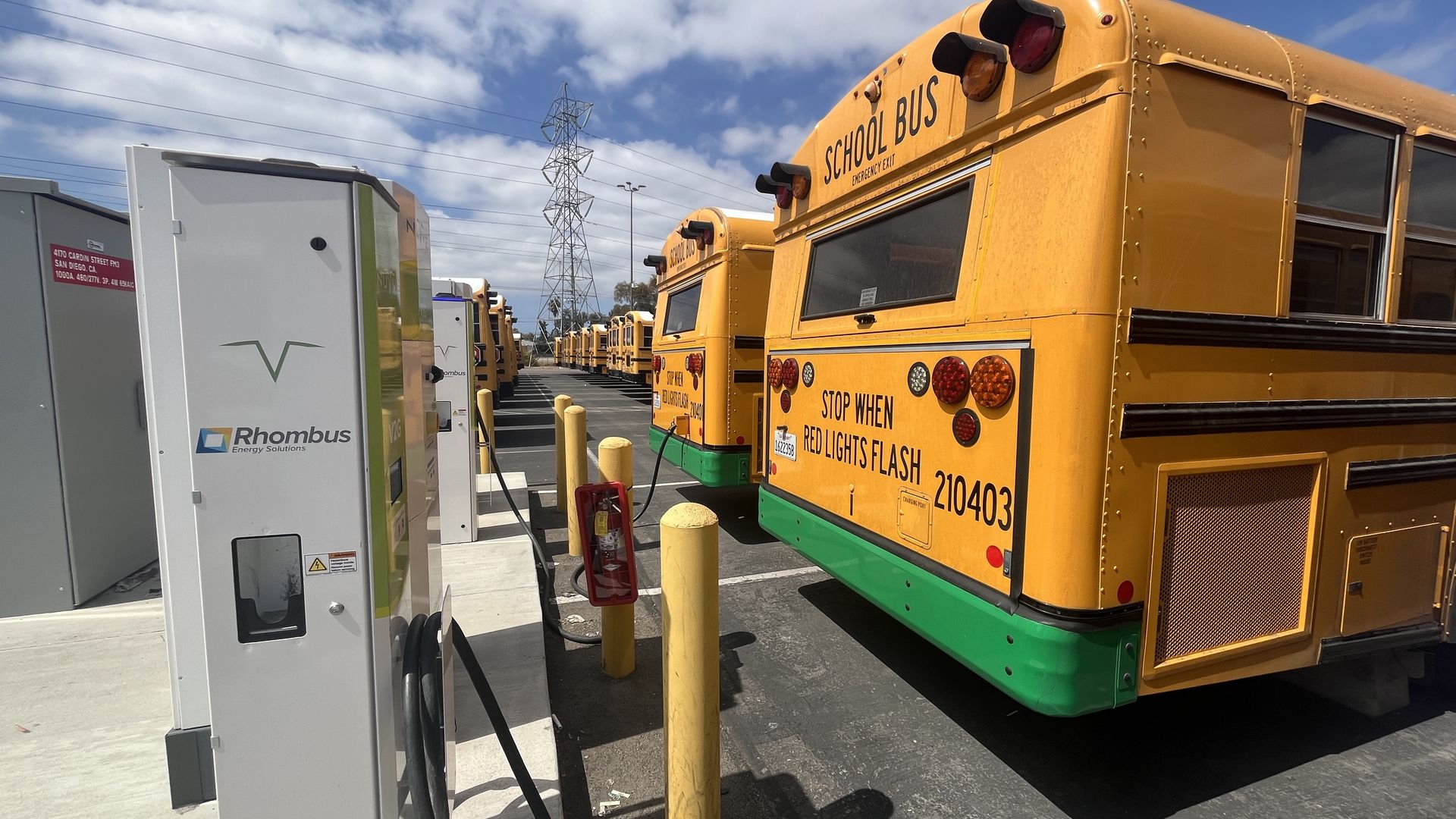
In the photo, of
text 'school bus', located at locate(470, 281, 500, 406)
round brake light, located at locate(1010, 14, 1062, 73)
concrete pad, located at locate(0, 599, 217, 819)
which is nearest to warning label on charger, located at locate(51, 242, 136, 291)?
concrete pad, located at locate(0, 599, 217, 819)

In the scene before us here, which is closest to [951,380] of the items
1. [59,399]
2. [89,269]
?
[59,399]

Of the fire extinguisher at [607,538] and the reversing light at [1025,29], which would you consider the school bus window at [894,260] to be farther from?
the fire extinguisher at [607,538]

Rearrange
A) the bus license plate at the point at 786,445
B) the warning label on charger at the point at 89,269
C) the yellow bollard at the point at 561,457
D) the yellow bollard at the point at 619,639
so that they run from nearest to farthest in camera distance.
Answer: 1. the yellow bollard at the point at 619,639
2. the warning label on charger at the point at 89,269
3. the bus license plate at the point at 786,445
4. the yellow bollard at the point at 561,457

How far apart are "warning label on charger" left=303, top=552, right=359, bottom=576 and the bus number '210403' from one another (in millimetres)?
2125

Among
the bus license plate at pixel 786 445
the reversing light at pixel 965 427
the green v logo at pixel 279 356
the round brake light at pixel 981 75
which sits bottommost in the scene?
the bus license plate at pixel 786 445

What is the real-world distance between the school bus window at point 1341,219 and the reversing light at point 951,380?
1172 millimetres

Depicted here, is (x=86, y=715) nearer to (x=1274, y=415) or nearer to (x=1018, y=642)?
(x=1018, y=642)

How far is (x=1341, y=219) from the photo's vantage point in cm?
246

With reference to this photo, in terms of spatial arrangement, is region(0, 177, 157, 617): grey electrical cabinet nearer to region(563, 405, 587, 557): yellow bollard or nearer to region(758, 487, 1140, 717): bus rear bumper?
region(563, 405, 587, 557): yellow bollard

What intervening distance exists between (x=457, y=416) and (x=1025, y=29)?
4576mm

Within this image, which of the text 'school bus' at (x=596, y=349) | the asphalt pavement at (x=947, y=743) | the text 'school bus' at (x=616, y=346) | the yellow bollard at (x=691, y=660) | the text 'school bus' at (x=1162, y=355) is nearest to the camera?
the yellow bollard at (x=691, y=660)

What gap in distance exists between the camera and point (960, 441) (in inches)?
104

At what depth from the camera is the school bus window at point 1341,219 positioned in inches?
93.9

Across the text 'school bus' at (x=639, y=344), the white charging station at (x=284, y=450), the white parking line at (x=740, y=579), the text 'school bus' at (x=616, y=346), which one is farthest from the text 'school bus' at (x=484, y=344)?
the white charging station at (x=284, y=450)
